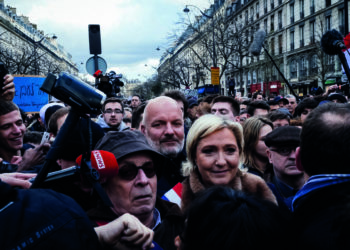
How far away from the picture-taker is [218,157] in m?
2.40

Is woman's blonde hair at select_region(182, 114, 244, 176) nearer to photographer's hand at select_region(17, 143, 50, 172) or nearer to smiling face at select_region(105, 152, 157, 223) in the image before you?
smiling face at select_region(105, 152, 157, 223)

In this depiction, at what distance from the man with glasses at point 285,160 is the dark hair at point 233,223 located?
65.7 inches

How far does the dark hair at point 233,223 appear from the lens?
1107mm

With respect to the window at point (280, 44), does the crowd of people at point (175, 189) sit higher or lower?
lower

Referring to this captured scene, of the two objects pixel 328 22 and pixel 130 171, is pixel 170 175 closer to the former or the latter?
pixel 130 171

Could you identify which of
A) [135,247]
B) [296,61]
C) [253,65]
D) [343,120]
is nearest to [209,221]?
[135,247]

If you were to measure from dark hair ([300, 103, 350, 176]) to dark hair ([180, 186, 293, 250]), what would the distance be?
450mm

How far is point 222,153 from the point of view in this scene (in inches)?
95.6

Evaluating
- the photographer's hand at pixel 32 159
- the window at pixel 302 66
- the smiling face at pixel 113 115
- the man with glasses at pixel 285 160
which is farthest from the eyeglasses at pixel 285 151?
the window at pixel 302 66

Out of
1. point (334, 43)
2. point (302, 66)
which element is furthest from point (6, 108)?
point (302, 66)

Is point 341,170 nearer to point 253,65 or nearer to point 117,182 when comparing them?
point 117,182

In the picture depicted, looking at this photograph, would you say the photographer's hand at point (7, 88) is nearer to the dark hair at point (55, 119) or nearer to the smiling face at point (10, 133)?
the smiling face at point (10, 133)

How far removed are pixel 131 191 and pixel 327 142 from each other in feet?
3.47

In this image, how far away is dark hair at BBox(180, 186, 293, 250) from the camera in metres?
1.11
